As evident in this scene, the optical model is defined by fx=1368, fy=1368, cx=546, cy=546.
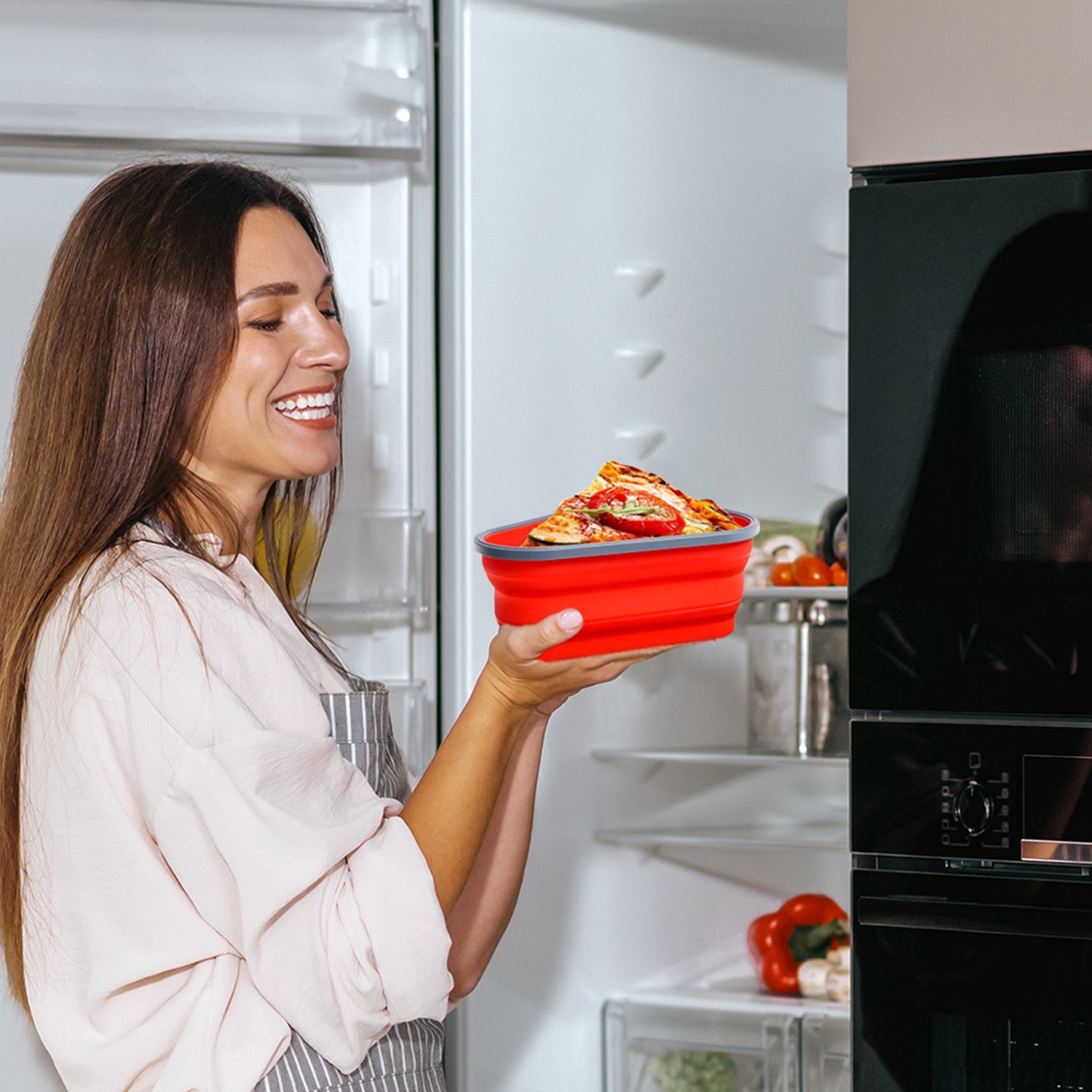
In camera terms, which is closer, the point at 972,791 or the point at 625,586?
the point at 625,586

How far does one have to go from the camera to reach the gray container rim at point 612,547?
914 millimetres

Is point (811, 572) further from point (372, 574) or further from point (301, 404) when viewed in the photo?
point (301, 404)

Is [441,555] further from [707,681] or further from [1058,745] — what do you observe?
[1058,745]

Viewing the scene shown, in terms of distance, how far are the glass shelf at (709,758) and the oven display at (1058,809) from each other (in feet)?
1.48

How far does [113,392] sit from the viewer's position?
0.97m

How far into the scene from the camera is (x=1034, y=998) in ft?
3.44

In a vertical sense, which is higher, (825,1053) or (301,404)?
(301,404)

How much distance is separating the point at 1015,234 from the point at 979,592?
0.27 metres

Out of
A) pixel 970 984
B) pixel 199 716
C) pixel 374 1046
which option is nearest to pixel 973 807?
pixel 970 984

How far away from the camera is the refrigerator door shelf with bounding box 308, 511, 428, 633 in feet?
4.82

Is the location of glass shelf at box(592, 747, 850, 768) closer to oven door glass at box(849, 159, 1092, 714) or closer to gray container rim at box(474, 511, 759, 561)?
oven door glass at box(849, 159, 1092, 714)

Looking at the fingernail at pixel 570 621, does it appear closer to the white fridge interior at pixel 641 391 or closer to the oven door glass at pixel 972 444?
the oven door glass at pixel 972 444

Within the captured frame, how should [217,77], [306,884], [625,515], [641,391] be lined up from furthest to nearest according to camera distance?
[641,391]
[217,77]
[625,515]
[306,884]

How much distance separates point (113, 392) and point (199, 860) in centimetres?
34
